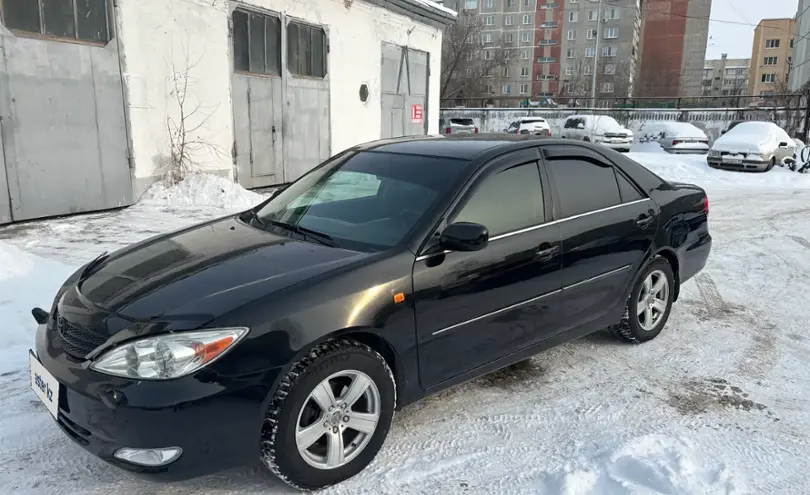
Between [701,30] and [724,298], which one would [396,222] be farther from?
[701,30]

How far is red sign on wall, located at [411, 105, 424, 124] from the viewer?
17.2m

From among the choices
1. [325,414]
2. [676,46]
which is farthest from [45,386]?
[676,46]

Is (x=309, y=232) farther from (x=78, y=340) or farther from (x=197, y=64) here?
(x=197, y=64)

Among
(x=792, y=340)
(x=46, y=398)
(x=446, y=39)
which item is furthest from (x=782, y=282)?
(x=446, y=39)

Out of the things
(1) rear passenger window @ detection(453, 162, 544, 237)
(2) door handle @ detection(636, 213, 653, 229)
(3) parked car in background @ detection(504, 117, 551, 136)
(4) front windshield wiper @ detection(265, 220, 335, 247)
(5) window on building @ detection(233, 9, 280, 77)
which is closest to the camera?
(4) front windshield wiper @ detection(265, 220, 335, 247)

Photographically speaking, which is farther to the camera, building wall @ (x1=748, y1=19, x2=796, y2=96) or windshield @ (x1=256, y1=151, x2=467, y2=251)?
building wall @ (x1=748, y1=19, x2=796, y2=96)

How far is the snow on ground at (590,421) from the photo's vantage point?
2.82 meters

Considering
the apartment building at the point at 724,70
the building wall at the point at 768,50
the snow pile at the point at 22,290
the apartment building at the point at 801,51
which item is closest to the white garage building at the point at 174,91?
the snow pile at the point at 22,290

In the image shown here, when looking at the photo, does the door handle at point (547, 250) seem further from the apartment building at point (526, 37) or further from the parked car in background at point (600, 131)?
the apartment building at point (526, 37)

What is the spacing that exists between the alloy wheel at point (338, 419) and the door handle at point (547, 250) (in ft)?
4.54

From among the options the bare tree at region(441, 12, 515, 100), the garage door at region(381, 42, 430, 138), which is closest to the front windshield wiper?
the garage door at region(381, 42, 430, 138)

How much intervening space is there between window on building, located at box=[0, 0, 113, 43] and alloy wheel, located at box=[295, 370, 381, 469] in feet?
24.6

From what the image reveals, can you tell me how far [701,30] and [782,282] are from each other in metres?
90.9

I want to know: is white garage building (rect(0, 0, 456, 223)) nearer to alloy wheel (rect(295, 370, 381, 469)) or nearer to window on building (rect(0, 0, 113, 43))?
window on building (rect(0, 0, 113, 43))
